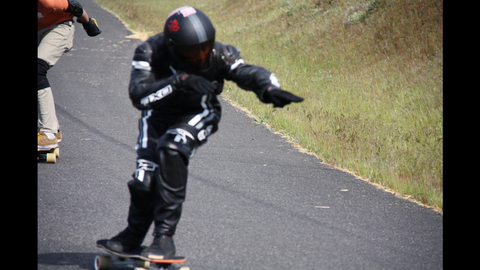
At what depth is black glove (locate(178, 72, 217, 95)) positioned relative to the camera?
256 centimetres

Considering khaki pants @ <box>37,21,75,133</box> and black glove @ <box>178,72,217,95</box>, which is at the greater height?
black glove @ <box>178,72,217,95</box>

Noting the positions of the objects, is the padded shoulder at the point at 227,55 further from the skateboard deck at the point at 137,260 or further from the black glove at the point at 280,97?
the skateboard deck at the point at 137,260

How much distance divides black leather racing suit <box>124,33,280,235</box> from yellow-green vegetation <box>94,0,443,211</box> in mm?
2642

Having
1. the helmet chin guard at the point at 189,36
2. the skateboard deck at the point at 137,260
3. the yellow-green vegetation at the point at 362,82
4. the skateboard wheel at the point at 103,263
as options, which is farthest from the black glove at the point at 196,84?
the yellow-green vegetation at the point at 362,82

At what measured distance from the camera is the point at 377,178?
5.17m

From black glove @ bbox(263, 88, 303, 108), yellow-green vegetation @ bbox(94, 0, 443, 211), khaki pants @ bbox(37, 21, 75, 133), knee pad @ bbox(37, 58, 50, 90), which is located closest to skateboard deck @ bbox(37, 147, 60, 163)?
khaki pants @ bbox(37, 21, 75, 133)

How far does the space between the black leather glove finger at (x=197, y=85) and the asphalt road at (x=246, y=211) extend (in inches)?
51.1

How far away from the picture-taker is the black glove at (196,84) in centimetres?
256

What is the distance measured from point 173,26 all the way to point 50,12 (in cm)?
312

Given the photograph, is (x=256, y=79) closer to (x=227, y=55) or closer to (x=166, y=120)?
(x=227, y=55)

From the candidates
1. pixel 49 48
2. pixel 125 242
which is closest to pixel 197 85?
pixel 125 242

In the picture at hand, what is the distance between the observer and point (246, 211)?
4.23 meters

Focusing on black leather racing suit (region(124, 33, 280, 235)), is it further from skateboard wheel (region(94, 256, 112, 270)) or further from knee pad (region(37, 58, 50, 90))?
knee pad (region(37, 58, 50, 90))
